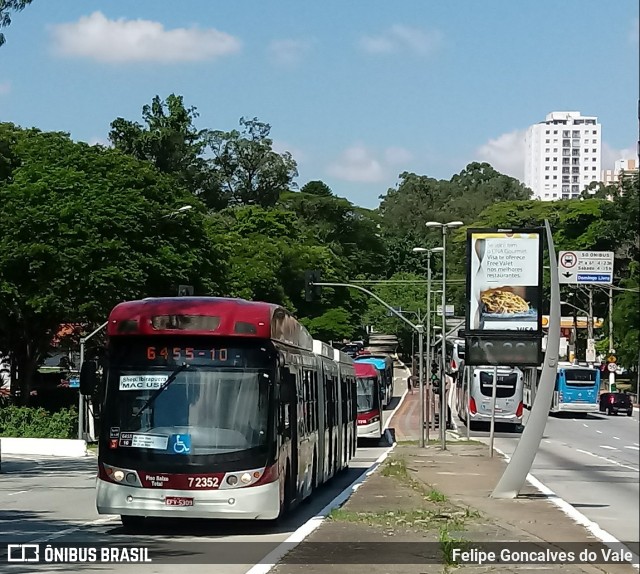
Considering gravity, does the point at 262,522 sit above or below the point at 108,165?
below

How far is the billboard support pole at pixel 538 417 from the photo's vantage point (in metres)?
18.2

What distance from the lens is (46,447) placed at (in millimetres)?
43531

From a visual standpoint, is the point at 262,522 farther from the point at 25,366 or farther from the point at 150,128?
the point at 150,128

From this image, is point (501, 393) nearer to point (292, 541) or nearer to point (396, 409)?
point (396, 409)

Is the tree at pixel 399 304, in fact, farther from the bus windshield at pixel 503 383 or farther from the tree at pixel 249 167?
the bus windshield at pixel 503 383

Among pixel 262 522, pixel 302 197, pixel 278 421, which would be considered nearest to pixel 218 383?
pixel 278 421

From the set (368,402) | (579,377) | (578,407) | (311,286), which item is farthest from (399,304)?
(311,286)

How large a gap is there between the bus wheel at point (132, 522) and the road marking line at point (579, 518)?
5766 millimetres

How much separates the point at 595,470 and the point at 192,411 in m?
12.2

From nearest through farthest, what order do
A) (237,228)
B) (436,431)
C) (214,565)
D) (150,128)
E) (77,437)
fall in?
(214,565)
(77,437)
(436,431)
(237,228)
(150,128)

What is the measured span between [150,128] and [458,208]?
148ft

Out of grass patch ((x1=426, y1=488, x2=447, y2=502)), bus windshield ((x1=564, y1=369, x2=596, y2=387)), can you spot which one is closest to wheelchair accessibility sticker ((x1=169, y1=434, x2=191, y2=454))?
grass patch ((x1=426, y1=488, x2=447, y2=502))

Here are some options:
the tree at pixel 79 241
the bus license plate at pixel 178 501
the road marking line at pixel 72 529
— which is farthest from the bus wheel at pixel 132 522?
the tree at pixel 79 241

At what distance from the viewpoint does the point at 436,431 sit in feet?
186
